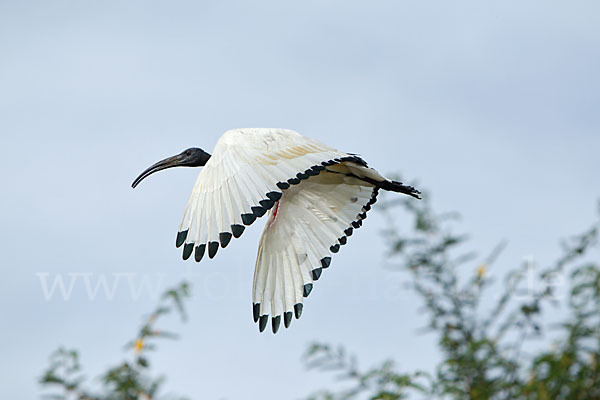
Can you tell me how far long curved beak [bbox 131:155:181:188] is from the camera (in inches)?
257

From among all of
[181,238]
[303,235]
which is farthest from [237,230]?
[303,235]

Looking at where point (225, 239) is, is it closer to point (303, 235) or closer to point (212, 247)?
point (212, 247)

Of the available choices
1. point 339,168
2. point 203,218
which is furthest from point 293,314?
point 203,218

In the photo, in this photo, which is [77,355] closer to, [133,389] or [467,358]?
[133,389]

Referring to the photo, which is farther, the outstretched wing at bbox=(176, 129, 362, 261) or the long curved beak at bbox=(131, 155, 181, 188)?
the long curved beak at bbox=(131, 155, 181, 188)

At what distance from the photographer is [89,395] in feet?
13.5

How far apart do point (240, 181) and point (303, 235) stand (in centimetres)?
154

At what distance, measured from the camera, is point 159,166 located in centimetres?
695

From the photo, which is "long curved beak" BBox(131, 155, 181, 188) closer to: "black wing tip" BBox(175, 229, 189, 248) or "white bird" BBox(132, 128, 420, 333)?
"white bird" BBox(132, 128, 420, 333)

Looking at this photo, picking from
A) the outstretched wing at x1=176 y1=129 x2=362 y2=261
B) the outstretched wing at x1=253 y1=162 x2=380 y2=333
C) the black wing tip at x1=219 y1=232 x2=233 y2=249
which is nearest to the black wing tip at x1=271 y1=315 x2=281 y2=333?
the outstretched wing at x1=253 y1=162 x2=380 y2=333

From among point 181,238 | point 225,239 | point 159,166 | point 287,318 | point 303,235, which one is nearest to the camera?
point 225,239

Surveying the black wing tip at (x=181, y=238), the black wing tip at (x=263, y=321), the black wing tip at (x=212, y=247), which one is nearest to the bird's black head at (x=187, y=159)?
the black wing tip at (x=263, y=321)

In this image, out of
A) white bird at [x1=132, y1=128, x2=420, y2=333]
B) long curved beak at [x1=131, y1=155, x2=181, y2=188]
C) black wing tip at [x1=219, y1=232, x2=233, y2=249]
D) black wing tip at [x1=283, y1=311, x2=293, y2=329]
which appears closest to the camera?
black wing tip at [x1=219, y1=232, x2=233, y2=249]

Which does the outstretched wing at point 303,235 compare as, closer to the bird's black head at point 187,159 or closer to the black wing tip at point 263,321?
the black wing tip at point 263,321
